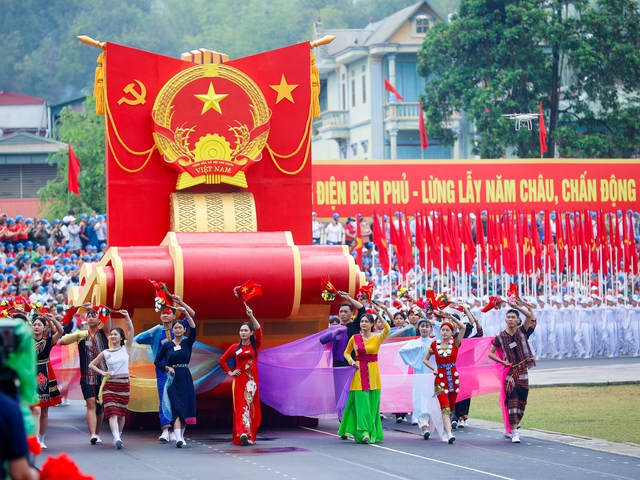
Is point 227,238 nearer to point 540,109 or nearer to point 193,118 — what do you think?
point 193,118

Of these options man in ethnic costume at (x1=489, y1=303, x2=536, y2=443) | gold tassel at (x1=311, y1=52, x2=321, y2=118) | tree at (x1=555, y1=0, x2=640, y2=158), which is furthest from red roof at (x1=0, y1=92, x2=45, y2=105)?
man in ethnic costume at (x1=489, y1=303, x2=536, y2=443)

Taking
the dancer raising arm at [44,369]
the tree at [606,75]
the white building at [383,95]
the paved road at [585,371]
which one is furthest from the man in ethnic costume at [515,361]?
the white building at [383,95]

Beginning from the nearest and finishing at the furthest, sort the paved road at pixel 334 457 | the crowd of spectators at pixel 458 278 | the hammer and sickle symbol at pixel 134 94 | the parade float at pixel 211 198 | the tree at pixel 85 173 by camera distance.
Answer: the paved road at pixel 334 457
the parade float at pixel 211 198
the hammer and sickle symbol at pixel 134 94
the crowd of spectators at pixel 458 278
the tree at pixel 85 173

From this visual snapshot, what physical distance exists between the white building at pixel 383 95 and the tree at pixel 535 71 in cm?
705

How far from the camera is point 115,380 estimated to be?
13.7m

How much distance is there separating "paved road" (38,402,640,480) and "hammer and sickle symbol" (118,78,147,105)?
14.3 ft

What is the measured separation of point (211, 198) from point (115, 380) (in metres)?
3.29

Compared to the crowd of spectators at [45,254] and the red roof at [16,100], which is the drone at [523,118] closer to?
the crowd of spectators at [45,254]

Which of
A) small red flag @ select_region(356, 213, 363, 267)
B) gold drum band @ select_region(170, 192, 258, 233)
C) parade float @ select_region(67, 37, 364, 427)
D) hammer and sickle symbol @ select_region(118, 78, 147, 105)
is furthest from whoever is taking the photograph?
small red flag @ select_region(356, 213, 363, 267)

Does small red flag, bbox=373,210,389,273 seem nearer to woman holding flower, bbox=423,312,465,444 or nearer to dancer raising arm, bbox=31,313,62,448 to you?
woman holding flower, bbox=423,312,465,444

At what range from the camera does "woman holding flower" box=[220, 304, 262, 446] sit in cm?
1384

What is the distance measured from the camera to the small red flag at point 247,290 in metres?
14.1

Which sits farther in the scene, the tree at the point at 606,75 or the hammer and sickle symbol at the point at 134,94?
the tree at the point at 606,75

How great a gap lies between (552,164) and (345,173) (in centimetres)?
617
